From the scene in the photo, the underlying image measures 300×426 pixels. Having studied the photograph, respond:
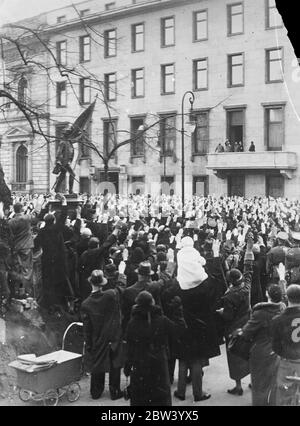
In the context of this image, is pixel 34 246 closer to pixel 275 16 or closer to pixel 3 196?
pixel 3 196

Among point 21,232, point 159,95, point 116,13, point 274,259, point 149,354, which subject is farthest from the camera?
point 159,95

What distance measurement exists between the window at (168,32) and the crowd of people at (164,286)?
3304 mm

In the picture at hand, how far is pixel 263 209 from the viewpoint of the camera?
38.4ft

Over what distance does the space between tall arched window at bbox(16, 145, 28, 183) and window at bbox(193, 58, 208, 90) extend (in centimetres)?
369

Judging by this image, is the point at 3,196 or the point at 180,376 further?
the point at 3,196

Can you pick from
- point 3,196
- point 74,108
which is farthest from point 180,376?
point 74,108

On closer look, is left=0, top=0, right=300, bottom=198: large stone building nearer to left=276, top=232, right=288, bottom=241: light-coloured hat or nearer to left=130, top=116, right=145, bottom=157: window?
left=130, top=116, right=145, bottom=157: window

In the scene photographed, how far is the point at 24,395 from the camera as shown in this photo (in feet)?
18.4

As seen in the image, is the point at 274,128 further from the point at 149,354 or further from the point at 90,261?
the point at 149,354

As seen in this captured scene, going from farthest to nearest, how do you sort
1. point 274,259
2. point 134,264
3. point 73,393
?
point 274,259, point 134,264, point 73,393

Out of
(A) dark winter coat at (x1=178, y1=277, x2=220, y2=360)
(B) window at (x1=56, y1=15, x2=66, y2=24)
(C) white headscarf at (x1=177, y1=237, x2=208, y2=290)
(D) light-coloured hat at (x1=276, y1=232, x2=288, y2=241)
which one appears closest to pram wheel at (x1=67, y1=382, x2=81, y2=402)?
(A) dark winter coat at (x1=178, y1=277, x2=220, y2=360)

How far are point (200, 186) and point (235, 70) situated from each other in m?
2.79

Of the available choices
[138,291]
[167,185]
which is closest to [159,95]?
[167,185]

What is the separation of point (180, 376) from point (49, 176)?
541 centimetres
